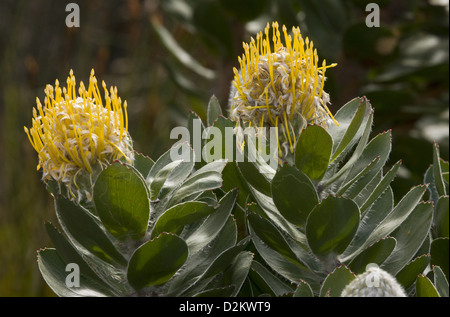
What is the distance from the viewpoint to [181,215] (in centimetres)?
59

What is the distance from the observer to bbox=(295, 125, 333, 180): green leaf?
22.8 inches

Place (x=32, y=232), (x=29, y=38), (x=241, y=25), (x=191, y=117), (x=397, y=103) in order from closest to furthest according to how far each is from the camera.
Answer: (x=191, y=117) → (x=397, y=103) → (x=241, y=25) → (x=32, y=232) → (x=29, y=38)

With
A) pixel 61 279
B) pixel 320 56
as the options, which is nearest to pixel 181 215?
pixel 61 279

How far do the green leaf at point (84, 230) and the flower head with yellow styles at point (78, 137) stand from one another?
3 centimetres

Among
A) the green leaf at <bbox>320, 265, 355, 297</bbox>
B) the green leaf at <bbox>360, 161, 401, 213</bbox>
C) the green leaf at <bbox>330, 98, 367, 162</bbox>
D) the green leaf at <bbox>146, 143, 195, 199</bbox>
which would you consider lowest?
the green leaf at <bbox>320, 265, 355, 297</bbox>

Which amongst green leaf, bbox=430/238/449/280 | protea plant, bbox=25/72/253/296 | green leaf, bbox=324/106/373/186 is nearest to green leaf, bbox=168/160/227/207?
protea plant, bbox=25/72/253/296

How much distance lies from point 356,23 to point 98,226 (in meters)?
1.06

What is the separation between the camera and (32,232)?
6.68ft

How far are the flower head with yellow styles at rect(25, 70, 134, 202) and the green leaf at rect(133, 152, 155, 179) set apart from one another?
54 millimetres

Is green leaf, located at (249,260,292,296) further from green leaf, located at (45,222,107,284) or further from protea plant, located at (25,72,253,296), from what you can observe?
green leaf, located at (45,222,107,284)

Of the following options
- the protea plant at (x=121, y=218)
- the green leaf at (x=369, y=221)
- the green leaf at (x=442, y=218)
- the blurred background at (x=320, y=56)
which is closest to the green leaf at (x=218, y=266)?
the protea plant at (x=121, y=218)

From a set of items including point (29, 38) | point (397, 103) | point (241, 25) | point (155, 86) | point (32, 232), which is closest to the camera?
point (397, 103)

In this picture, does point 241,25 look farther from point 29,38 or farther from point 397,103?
point 29,38

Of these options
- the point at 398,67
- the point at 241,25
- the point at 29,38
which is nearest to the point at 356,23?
the point at 398,67
